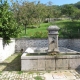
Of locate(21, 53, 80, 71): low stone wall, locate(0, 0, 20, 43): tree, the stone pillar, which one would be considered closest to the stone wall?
locate(0, 0, 20, 43): tree

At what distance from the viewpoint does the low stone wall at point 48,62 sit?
839 centimetres

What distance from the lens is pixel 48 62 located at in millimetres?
8461

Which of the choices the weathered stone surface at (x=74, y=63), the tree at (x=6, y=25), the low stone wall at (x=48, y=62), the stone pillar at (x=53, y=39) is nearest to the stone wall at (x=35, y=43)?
the tree at (x=6, y=25)

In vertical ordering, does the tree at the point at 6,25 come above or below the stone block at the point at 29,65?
above

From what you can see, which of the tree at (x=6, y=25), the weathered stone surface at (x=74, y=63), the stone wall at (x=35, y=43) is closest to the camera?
the weathered stone surface at (x=74, y=63)

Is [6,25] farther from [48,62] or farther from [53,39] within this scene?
[48,62]

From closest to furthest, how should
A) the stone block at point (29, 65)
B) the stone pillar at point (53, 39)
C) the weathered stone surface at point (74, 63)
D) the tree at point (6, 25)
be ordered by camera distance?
the stone block at point (29, 65), the weathered stone surface at point (74, 63), the stone pillar at point (53, 39), the tree at point (6, 25)

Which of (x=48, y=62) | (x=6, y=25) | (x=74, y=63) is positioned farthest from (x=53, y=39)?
(x=6, y=25)

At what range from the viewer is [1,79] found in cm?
685

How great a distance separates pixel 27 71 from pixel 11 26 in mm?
4847

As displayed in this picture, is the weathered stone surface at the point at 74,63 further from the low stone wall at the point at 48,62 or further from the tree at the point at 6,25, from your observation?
the tree at the point at 6,25

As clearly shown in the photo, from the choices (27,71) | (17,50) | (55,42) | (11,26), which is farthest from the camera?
(17,50)

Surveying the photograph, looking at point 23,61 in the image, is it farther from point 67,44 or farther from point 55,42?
point 67,44

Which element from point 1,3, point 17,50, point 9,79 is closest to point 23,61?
point 9,79
